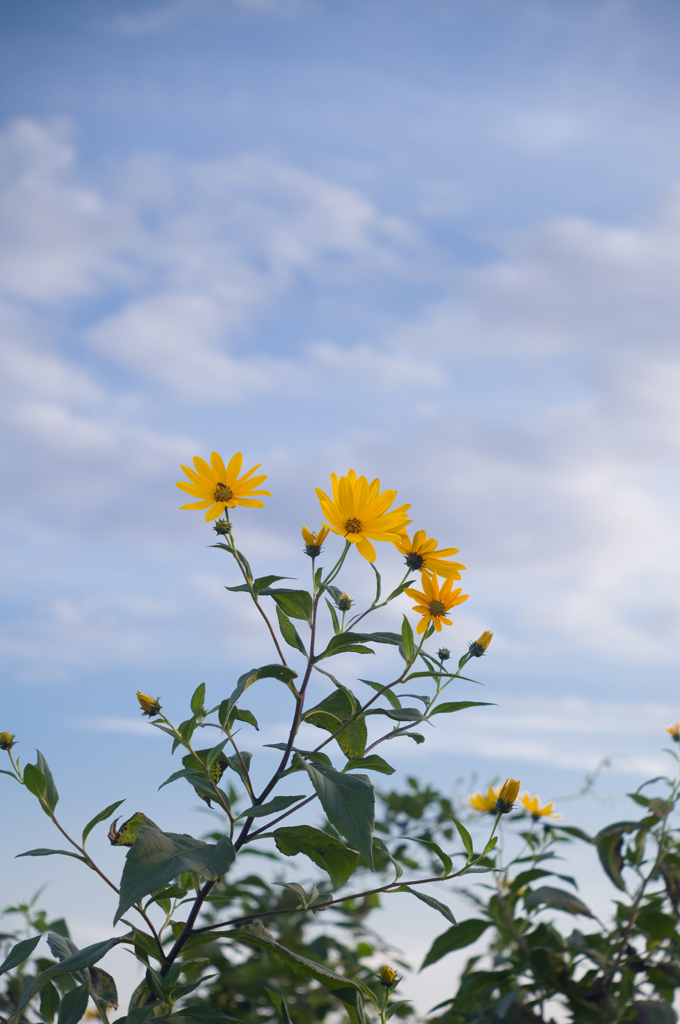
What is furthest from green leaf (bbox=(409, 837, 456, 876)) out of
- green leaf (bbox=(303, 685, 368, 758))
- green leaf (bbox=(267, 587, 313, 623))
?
green leaf (bbox=(267, 587, 313, 623))

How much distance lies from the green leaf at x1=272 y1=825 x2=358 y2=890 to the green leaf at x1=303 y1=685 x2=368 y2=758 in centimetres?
17

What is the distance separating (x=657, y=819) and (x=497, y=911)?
1.79 ft

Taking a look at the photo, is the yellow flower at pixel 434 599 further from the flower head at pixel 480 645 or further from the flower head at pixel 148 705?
the flower head at pixel 148 705

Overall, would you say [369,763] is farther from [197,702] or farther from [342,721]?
[197,702]

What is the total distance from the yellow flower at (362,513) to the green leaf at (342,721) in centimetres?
24

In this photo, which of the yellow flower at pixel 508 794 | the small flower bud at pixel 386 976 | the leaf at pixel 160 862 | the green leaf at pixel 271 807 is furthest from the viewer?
the yellow flower at pixel 508 794

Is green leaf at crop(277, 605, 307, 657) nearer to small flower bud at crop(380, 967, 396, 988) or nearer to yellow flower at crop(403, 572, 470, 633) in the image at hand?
yellow flower at crop(403, 572, 470, 633)

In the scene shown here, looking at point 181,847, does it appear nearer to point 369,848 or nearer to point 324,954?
point 369,848

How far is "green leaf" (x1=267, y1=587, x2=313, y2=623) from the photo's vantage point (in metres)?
1.30

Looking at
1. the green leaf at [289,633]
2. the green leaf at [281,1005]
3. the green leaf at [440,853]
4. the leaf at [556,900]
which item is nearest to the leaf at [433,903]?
the green leaf at [440,853]

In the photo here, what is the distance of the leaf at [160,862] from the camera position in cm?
98

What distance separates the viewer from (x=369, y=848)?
1.03 m

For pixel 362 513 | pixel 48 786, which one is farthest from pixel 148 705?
pixel 362 513

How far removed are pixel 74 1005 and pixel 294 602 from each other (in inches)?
28.0
